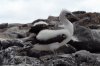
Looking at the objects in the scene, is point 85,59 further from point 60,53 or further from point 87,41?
point 87,41

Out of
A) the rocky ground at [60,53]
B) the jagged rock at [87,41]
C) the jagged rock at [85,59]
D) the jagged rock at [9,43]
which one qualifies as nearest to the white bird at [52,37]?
the rocky ground at [60,53]

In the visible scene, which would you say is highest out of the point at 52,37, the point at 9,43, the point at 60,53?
the point at 52,37

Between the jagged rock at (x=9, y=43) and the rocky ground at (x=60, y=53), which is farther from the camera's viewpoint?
the jagged rock at (x=9, y=43)

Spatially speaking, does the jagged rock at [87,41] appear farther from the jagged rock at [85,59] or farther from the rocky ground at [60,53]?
the jagged rock at [85,59]

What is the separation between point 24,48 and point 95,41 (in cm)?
340

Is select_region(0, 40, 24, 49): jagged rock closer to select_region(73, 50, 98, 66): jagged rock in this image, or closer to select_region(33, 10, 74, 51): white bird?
select_region(33, 10, 74, 51): white bird

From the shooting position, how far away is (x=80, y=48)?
782 inches

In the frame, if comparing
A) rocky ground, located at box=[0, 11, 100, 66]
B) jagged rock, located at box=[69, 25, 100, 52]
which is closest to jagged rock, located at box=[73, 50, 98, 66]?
rocky ground, located at box=[0, 11, 100, 66]

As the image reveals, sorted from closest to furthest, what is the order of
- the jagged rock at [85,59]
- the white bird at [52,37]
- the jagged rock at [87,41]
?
the jagged rock at [85,59], the white bird at [52,37], the jagged rock at [87,41]

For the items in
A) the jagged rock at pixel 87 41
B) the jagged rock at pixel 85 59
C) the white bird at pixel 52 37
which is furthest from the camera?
the jagged rock at pixel 87 41

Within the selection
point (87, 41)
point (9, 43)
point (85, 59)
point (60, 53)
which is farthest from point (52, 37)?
point (9, 43)

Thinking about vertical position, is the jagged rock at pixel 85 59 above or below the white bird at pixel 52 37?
below

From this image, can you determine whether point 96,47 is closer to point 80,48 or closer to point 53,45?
point 80,48

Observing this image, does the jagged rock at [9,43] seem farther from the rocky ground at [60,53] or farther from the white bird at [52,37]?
the white bird at [52,37]
